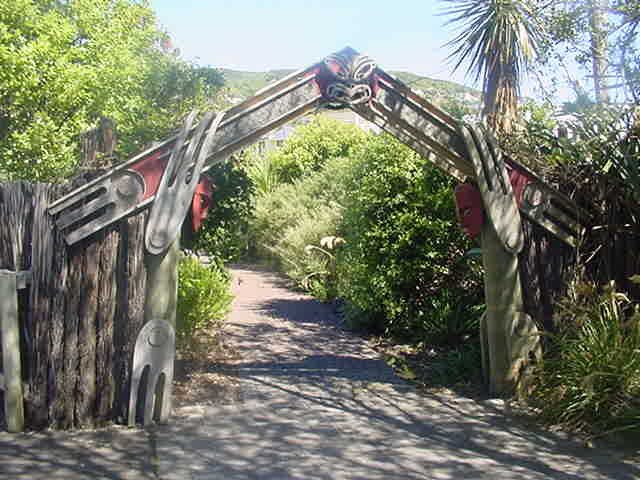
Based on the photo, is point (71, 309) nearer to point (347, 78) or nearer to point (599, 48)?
point (347, 78)

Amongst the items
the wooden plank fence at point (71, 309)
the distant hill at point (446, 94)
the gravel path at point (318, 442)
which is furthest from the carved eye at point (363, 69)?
the gravel path at point (318, 442)

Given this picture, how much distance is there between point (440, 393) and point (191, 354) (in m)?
2.72

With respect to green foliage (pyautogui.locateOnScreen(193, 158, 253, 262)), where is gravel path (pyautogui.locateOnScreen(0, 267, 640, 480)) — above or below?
below

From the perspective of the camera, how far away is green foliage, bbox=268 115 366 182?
19.5 m

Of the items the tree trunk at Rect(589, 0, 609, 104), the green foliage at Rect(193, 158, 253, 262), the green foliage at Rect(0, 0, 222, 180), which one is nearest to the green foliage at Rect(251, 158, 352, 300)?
the green foliage at Rect(0, 0, 222, 180)

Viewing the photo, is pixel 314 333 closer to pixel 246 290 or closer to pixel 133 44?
pixel 246 290

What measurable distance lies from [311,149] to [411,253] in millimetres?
12075

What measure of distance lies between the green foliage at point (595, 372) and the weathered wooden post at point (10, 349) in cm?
407

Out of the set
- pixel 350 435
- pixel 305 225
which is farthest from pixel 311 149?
pixel 350 435

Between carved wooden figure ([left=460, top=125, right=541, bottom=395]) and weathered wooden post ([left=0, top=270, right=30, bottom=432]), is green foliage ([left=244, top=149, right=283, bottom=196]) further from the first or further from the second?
weathered wooden post ([left=0, top=270, right=30, bottom=432])

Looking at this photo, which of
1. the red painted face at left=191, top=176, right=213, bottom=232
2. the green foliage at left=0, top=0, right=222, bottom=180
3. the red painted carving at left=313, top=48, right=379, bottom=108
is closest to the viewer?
the red painted carving at left=313, top=48, right=379, bottom=108

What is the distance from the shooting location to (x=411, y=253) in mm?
8219

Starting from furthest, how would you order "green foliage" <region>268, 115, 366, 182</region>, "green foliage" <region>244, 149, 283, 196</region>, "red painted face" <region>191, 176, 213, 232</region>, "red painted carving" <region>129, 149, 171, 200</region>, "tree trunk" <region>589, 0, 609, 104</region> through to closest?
1. "green foliage" <region>268, 115, 366, 182</region>
2. "green foliage" <region>244, 149, 283, 196</region>
3. "tree trunk" <region>589, 0, 609, 104</region>
4. "red painted face" <region>191, 176, 213, 232</region>
5. "red painted carving" <region>129, 149, 171, 200</region>

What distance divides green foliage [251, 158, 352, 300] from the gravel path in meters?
5.46
